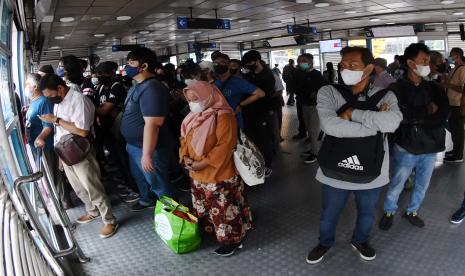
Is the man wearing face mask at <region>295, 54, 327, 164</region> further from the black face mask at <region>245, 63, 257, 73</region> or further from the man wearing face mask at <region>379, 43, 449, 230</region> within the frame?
the man wearing face mask at <region>379, 43, 449, 230</region>

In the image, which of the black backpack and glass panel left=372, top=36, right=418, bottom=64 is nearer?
the black backpack

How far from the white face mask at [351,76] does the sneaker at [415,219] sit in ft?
4.46

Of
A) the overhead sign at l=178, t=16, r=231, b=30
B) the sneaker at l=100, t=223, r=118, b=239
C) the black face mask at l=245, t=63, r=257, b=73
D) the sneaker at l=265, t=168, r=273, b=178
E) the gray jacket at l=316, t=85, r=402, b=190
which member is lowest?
the sneaker at l=100, t=223, r=118, b=239

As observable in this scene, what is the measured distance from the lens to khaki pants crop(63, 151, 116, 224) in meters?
2.82

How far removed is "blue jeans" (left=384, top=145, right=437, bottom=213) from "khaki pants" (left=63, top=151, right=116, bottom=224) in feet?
7.54

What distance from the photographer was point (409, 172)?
264 centimetres

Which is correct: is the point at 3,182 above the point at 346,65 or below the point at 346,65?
below

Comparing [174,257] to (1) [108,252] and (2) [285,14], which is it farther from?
(2) [285,14]

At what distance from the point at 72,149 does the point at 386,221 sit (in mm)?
2504

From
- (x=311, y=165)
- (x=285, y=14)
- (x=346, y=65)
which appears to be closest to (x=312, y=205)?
(x=311, y=165)

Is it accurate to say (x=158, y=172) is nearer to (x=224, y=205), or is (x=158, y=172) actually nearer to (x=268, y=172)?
(x=224, y=205)

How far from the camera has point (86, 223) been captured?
3.19 m

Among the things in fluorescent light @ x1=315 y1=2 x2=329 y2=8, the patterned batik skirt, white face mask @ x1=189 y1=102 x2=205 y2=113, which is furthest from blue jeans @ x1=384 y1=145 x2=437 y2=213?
fluorescent light @ x1=315 y1=2 x2=329 y2=8

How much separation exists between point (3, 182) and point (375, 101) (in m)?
1.96
